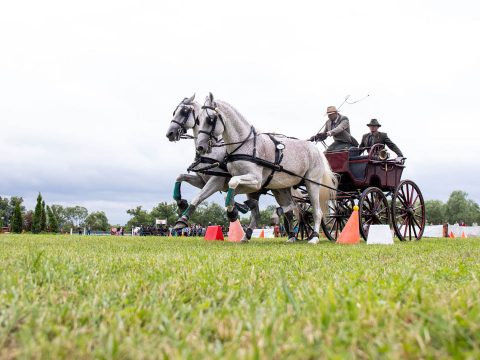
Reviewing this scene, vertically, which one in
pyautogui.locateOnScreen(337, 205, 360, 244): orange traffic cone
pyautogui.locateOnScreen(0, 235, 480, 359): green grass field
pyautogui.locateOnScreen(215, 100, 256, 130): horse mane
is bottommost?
pyautogui.locateOnScreen(0, 235, 480, 359): green grass field

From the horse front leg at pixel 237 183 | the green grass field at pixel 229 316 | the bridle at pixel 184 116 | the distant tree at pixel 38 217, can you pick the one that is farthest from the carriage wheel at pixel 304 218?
the distant tree at pixel 38 217

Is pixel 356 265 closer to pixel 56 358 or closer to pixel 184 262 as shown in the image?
pixel 184 262

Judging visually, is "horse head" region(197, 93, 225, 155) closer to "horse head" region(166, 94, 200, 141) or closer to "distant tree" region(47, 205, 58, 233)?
"horse head" region(166, 94, 200, 141)

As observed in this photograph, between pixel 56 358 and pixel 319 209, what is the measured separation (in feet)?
32.0

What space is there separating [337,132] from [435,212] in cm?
12370

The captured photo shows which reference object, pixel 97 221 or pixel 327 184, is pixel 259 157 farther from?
pixel 97 221

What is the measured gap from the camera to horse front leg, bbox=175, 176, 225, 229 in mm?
9055

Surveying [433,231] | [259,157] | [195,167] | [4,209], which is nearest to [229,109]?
[259,157]

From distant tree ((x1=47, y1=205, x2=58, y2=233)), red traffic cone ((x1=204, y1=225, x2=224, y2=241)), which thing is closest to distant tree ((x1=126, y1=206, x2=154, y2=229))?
distant tree ((x1=47, y1=205, x2=58, y2=233))

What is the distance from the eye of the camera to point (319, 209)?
1088 cm

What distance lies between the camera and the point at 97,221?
137 meters

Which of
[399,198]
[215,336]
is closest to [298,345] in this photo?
[215,336]

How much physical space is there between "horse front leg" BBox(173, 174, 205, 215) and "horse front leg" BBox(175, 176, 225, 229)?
0.84ft

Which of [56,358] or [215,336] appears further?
[215,336]
